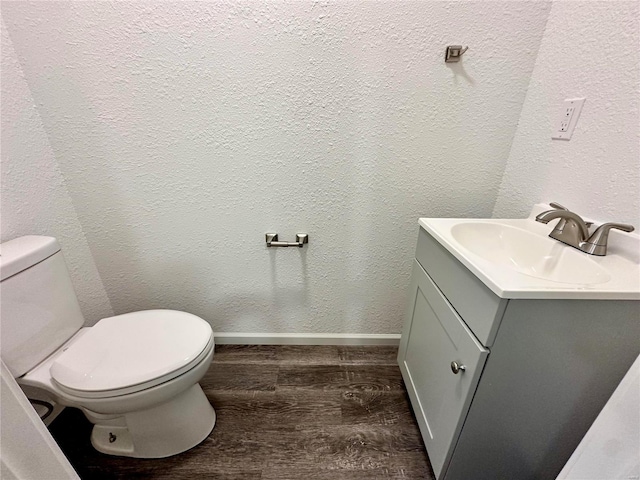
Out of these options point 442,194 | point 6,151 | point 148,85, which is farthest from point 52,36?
point 442,194

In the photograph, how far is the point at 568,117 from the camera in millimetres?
858

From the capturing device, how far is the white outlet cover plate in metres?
0.83

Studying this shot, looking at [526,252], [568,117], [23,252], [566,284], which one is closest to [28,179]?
[23,252]

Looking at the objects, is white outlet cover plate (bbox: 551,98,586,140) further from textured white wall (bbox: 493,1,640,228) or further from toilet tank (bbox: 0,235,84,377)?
toilet tank (bbox: 0,235,84,377)

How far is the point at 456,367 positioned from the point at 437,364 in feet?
0.53

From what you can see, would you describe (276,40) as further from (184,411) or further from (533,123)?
(184,411)

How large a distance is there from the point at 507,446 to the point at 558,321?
421 millimetres

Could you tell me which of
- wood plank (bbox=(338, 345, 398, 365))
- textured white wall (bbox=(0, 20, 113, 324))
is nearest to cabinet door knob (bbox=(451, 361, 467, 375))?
wood plank (bbox=(338, 345, 398, 365))

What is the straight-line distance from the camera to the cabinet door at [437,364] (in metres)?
0.68

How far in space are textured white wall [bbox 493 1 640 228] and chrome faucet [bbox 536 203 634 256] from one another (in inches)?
3.2

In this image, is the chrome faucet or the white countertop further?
the chrome faucet

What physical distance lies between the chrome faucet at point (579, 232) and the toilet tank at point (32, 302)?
156 cm

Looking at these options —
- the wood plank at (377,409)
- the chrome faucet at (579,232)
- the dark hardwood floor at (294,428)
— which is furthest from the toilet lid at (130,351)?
the chrome faucet at (579,232)

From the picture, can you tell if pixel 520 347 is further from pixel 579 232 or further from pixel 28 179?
pixel 28 179
